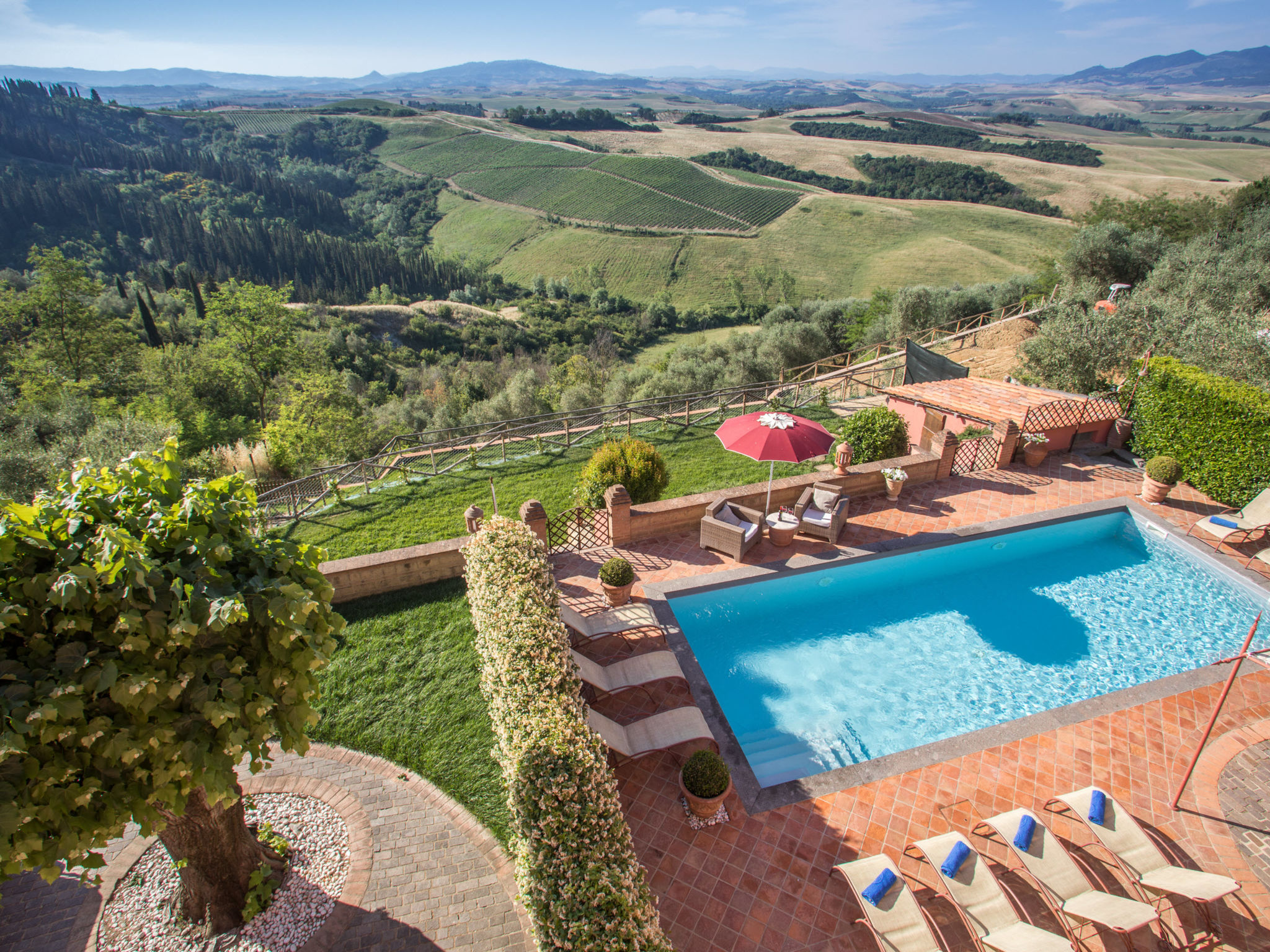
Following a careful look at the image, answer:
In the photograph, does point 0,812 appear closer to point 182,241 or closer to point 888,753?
point 888,753

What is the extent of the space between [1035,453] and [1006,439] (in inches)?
30.5

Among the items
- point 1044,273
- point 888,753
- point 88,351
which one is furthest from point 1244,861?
point 88,351

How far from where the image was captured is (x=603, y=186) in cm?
11081

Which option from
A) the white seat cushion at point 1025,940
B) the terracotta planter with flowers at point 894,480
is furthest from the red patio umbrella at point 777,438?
the white seat cushion at point 1025,940

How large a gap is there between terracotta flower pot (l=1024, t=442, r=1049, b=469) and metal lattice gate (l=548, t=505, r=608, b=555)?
10045mm

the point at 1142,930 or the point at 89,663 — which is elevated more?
the point at 89,663

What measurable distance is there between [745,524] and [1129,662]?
6.28m

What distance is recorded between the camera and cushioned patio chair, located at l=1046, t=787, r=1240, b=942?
5.71m

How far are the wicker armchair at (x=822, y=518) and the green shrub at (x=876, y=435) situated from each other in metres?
2.49

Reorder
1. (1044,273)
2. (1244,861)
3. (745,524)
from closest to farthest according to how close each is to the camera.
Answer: (1244,861), (745,524), (1044,273)

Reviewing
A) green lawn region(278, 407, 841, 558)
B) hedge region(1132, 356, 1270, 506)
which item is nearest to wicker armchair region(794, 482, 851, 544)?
green lawn region(278, 407, 841, 558)

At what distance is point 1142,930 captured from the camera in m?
5.88

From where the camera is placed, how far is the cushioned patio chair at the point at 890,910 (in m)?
5.53

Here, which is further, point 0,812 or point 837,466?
point 837,466
